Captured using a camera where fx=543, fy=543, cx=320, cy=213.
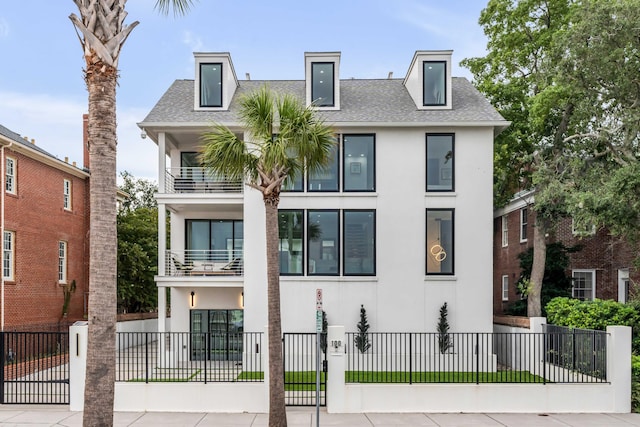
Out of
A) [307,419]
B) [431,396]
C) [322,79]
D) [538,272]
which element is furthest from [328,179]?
[307,419]

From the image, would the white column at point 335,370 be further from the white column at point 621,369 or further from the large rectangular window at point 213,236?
the large rectangular window at point 213,236

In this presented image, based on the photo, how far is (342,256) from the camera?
19375mm

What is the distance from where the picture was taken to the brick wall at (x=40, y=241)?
2112cm

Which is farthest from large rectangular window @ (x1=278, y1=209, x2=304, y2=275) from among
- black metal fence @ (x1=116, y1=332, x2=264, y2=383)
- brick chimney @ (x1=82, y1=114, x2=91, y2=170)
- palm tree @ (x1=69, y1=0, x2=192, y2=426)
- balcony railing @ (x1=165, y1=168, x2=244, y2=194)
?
brick chimney @ (x1=82, y1=114, x2=91, y2=170)

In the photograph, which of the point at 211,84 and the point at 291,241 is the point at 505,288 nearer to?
the point at 291,241

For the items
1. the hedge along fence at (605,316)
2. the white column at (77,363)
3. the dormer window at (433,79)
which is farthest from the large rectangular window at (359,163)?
the white column at (77,363)

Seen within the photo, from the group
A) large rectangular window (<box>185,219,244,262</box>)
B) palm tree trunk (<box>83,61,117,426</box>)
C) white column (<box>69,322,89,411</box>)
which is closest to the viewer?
palm tree trunk (<box>83,61,117,426</box>)

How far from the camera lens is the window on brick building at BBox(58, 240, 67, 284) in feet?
→ 80.2

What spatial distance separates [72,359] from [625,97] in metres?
17.9

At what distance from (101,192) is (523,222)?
2278cm

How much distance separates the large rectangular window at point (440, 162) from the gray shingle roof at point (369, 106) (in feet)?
2.36

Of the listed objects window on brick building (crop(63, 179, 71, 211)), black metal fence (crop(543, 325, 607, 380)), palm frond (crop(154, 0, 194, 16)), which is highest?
palm frond (crop(154, 0, 194, 16))

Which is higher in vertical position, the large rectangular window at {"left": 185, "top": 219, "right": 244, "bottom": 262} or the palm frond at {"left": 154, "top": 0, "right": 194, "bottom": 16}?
the palm frond at {"left": 154, "top": 0, "right": 194, "bottom": 16}

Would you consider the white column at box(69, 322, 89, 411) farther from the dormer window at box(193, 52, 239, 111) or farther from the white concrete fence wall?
the dormer window at box(193, 52, 239, 111)
